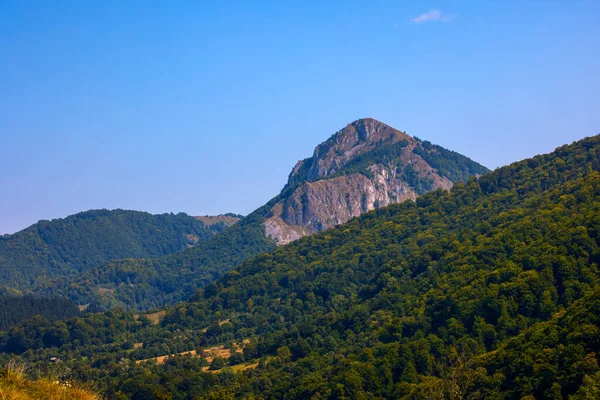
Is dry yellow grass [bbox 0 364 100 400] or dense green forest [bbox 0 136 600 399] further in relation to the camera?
dense green forest [bbox 0 136 600 399]

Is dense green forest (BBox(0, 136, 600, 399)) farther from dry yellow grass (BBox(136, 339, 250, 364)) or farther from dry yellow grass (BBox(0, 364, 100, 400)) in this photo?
dry yellow grass (BBox(0, 364, 100, 400))

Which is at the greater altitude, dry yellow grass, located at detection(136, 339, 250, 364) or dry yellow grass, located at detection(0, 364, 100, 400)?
dry yellow grass, located at detection(0, 364, 100, 400)

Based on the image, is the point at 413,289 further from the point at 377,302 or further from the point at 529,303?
the point at 529,303

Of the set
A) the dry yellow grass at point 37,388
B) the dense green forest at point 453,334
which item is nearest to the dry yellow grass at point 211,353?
the dense green forest at point 453,334

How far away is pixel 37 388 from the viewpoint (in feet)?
166

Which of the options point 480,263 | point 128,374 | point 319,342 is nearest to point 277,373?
point 319,342

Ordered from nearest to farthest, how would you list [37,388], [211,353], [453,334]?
[37,388] → [453,334] → [211,353]

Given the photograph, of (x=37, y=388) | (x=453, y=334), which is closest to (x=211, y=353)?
(x=453, y=334)

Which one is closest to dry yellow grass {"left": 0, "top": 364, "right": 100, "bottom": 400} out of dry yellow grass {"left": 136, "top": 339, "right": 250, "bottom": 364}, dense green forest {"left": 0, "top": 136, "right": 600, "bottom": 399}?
dense green forest {"left": 0, "top": 136, "right": 600, "bottom": 399}

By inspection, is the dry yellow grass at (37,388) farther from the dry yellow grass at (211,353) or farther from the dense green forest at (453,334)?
the dry yellow grass at (211,353)

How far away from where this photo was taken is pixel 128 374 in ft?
476

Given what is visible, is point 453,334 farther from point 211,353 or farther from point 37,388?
point 37,388

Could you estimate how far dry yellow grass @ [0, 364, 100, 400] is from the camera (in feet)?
159

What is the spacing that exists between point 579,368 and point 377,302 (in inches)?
3185
